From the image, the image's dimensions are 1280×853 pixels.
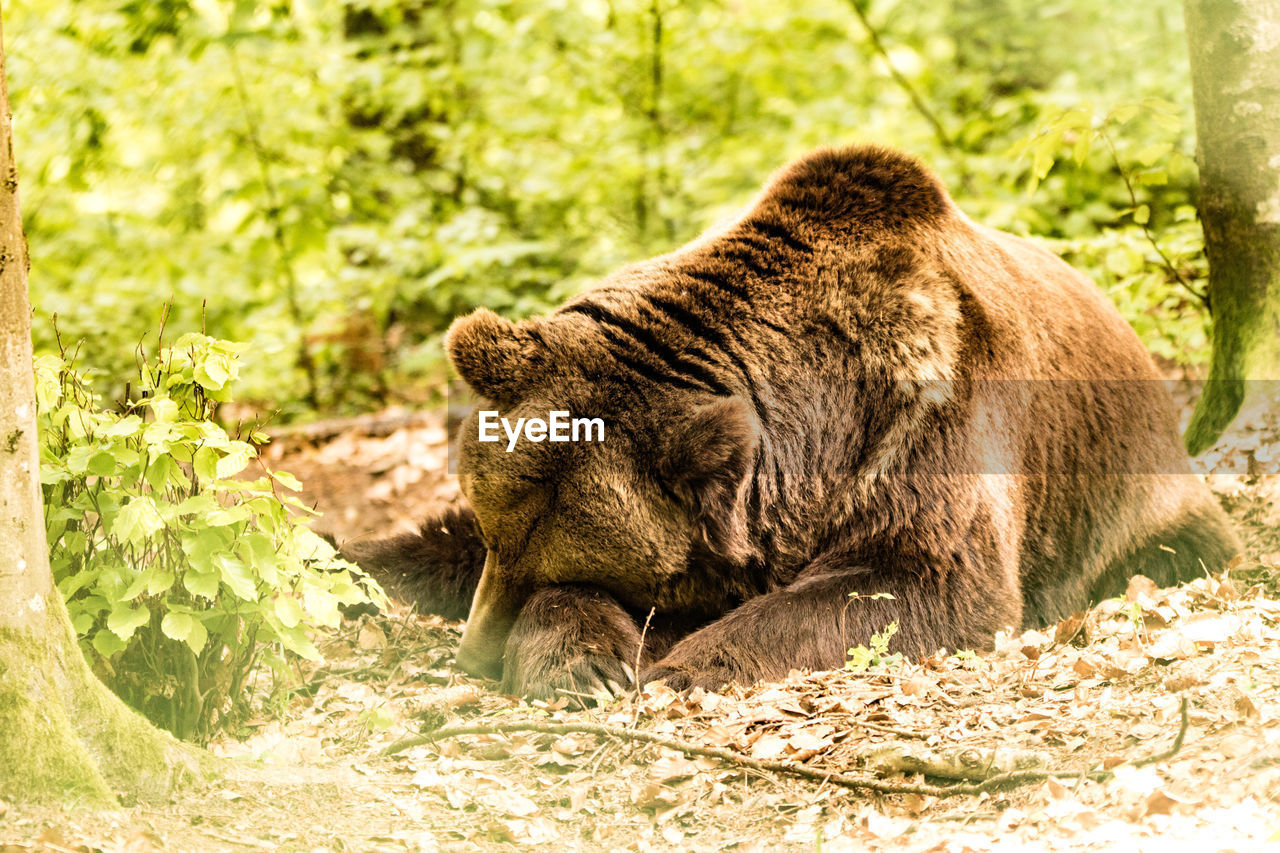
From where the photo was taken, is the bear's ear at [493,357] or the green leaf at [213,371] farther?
the bear's ear at [493,357]

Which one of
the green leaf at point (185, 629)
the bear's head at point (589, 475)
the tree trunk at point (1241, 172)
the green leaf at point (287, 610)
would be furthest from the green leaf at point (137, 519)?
the tree trunk at point (1241, 172)

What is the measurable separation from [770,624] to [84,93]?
22.4ft

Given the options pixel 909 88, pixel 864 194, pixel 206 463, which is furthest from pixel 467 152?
pixel 206 463

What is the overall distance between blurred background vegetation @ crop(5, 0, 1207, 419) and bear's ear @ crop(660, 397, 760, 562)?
4844 millimetres

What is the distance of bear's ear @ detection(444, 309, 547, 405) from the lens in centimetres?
391

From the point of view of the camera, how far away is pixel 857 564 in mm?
3848

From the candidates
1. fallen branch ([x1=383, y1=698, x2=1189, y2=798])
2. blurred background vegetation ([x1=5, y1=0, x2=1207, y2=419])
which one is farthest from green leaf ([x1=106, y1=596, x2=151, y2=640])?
blurred background vegetation ([x1=5, y1=0, x2=1207, y2=419])

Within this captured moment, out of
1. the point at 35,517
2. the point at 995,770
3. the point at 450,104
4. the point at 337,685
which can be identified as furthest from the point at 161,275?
the point at 995,770

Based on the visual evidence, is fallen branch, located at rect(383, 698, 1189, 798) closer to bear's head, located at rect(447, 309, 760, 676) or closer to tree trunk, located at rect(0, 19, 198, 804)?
tree trunk, located at rect(0, 19, 198, 804)

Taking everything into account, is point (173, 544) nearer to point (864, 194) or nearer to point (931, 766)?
point (931, 766)

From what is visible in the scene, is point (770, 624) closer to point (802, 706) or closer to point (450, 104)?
point (802, 706)

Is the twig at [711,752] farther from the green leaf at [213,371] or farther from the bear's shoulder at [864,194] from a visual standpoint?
the bear's shoulder at [864,194]

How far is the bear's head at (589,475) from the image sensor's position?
3730mm

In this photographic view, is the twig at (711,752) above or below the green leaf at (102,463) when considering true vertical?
below
